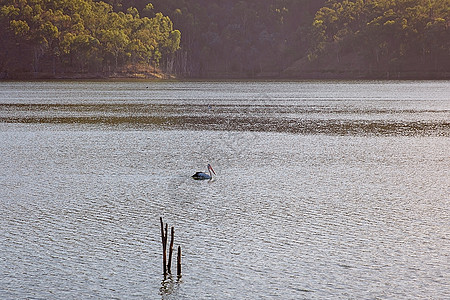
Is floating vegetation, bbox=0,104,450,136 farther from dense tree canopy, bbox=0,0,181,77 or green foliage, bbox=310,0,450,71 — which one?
green foliage, bbox=310,0,450,71

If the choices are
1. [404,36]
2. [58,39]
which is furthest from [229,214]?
[58,39]

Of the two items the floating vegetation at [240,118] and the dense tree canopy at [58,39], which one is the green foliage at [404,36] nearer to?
the dense tree canopy at [58,39]

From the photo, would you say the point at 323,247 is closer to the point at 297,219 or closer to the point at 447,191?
the point at 297,219

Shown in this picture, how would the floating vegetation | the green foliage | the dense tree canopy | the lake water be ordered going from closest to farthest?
the lake water, the floating vegetation, the green foliage, the dense tree canopy

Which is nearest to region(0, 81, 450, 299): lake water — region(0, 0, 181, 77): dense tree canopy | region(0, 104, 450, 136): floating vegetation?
region(0, 104, 450, 136): floating vegetation

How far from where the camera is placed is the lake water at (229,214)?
58.2 ft

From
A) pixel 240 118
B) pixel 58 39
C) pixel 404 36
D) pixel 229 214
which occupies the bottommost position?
pixel 240 118

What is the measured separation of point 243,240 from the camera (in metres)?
21.7

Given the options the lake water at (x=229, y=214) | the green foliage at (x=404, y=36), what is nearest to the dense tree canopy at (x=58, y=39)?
the green foliage at (x=404, y=36)

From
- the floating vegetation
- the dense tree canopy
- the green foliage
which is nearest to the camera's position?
the floating vegetation

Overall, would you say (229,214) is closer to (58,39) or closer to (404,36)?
(404,36)

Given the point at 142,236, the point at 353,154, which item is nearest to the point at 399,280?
the point at 142,236

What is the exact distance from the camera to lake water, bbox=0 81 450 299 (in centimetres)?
1775

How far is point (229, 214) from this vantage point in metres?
25.3
